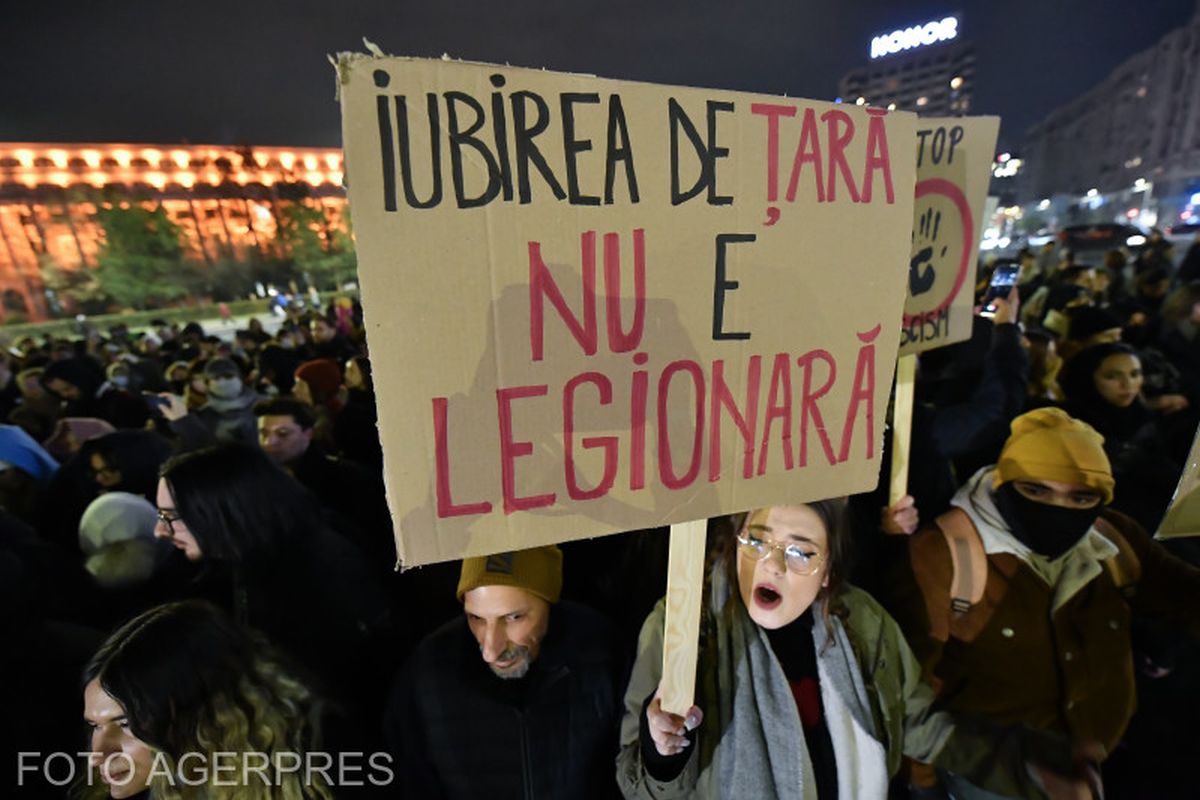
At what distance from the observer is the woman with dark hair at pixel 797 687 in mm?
1565

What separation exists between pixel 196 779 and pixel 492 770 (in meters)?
0.76

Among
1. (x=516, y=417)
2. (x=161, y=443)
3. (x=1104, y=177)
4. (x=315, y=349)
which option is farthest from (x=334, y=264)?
(x=1104, y=177)

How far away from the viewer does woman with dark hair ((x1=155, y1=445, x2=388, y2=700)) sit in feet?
7.07

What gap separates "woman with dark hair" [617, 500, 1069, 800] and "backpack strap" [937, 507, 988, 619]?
12.3 inches

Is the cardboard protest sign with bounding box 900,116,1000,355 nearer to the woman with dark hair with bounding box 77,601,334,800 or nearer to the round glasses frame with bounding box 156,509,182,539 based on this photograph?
the woman with dark hair with bounding box 77,601,334,800

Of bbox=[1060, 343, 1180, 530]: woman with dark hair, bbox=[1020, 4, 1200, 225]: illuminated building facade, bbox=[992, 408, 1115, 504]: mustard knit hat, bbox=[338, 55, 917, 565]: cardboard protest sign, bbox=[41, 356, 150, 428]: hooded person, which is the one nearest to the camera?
bbox=[338, 55, 917, 565]: cardboard protest sign

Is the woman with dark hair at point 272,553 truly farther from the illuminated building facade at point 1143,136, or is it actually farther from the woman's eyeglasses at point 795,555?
the illuminated building facade at point 1143,136

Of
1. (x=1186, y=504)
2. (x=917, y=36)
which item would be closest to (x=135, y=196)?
(x=1186, y=504)

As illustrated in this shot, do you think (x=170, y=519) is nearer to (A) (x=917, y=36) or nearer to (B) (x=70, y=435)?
(B) (x=70, y=435)

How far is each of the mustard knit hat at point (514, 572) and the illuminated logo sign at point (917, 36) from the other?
369ft

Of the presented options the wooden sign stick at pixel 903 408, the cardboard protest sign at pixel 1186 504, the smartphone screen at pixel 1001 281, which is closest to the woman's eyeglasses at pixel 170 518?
the wooden sign stick at pixel 903 408

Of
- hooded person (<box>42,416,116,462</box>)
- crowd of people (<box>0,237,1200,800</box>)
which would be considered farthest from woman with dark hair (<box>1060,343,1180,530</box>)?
hooded person (<box>42,416,116,462</box>)

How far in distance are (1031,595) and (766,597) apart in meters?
0.94

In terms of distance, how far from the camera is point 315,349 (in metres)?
8.11
